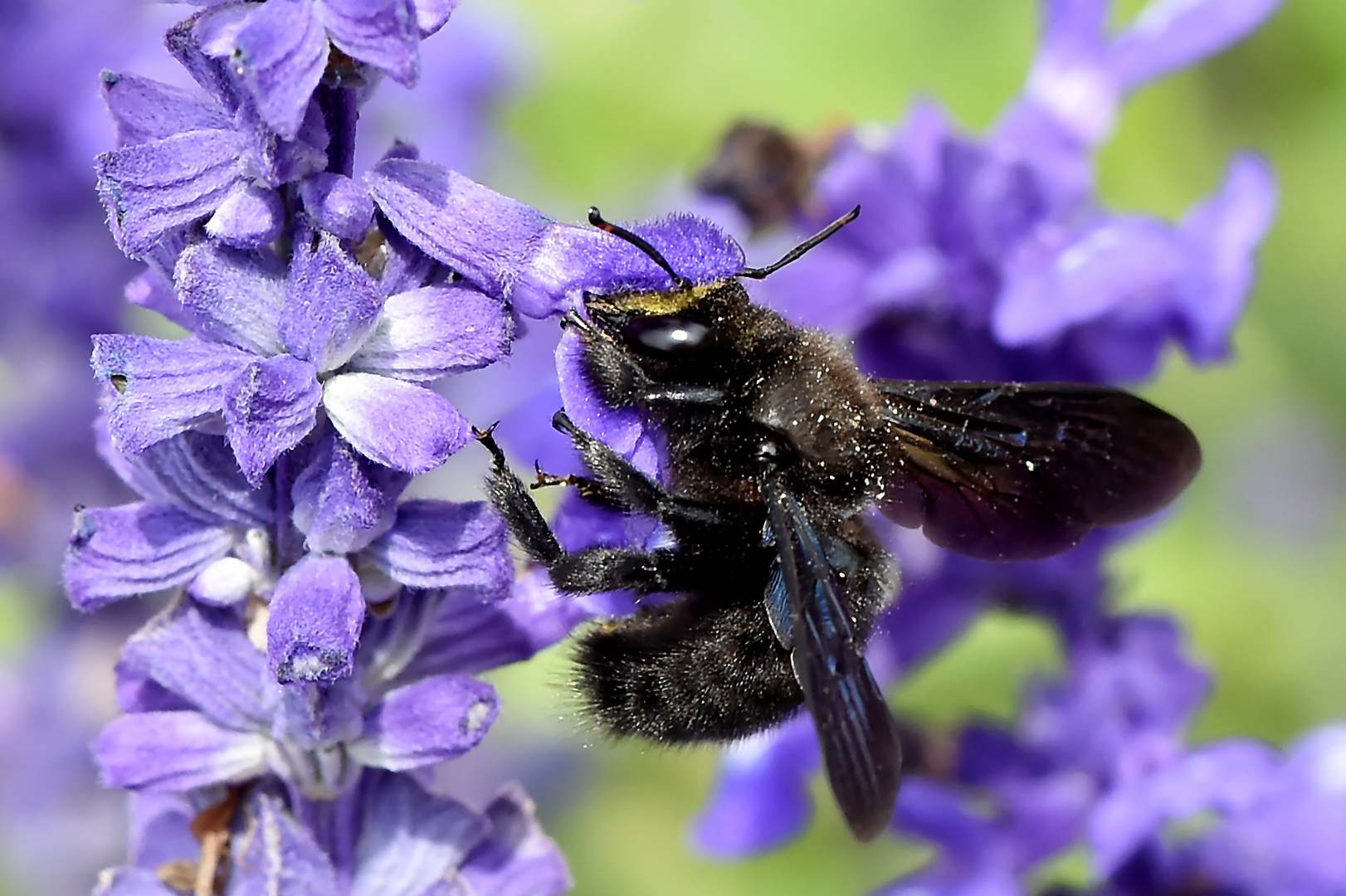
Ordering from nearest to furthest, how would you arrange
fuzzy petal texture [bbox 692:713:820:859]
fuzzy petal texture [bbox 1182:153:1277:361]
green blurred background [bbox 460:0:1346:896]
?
1. fuzzy petal texture [bbox 1182:153:1277:361]
2. fuzzy petal texture [bbox 692:713:820:859]
3. green blurred background [bbox 460:0:1346:896]

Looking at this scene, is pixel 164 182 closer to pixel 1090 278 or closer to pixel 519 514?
pixel 519 514

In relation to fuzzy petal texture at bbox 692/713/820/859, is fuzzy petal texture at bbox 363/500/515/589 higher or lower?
lower

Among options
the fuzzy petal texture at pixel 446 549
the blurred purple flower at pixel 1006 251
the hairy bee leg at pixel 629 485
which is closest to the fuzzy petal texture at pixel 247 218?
the fuzzy petal texture at pixel 446 549

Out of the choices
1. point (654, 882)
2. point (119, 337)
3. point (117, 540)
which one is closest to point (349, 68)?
point (119, 337)

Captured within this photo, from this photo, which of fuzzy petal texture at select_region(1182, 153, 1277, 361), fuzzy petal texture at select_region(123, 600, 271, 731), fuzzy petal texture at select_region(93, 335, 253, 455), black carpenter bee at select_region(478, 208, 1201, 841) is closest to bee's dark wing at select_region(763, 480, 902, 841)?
black carpenter bee at select_region(478, 208, 1201, 841)

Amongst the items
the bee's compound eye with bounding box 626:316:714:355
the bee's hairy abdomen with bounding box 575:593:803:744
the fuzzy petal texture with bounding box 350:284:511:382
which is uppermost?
the bee's compound eye with bounding box 626:316:714:355

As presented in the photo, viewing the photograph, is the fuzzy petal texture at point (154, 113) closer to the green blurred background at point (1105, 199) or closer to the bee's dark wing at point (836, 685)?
the bee's dark wing at point (836, 685)

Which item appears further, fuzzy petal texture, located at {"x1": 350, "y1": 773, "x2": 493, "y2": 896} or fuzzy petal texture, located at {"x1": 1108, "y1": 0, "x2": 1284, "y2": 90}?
fuzzy petal texture, located at {"x1": 1108, "y1": 0, "x2": 1284, "y2": 90}

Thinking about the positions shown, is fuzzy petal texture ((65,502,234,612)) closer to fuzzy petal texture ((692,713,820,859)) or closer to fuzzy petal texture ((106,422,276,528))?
fuzzy petal texture ((106,422,276,528))
